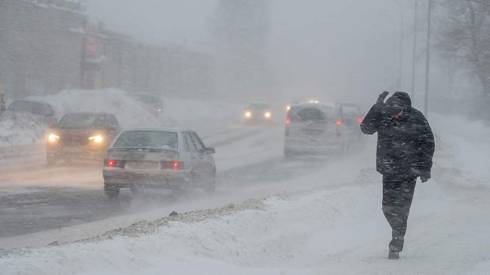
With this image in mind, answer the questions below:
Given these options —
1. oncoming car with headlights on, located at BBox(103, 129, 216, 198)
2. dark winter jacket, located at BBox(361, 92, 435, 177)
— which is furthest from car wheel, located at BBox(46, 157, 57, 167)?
dark winter jacket, located at BBox(361, 92, 435, 177)

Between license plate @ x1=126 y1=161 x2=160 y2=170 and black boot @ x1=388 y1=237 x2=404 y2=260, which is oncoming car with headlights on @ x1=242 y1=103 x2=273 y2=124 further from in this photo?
black boot @ x1=388 y1=237 x2=404 y2=260

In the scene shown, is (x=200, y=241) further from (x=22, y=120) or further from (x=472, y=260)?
(x=22, y=120)

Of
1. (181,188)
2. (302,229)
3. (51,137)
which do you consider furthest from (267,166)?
(302,229)

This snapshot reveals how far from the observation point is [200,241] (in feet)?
24.7

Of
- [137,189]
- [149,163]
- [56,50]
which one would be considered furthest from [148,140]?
[56,50]

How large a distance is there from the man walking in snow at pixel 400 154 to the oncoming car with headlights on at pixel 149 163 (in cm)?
651

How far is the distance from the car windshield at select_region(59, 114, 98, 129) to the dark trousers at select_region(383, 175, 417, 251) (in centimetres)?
1438

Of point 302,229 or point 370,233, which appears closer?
Answer: point 302,229

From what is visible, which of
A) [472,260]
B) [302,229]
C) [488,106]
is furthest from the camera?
[488,106]

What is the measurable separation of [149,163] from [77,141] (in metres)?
7.29

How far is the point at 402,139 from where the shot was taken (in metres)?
8.06

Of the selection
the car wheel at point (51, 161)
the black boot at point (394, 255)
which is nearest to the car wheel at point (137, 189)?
the car wheel at point (51, 161)

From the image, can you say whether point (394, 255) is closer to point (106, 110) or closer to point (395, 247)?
point (395, 247)

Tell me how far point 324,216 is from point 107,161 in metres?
5.44
